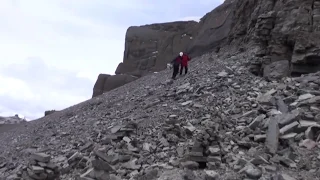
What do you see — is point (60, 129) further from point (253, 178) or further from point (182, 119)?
point (253, 178)

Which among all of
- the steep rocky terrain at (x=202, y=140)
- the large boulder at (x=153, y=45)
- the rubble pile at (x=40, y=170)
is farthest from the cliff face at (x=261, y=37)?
the rubble pile at (x=40, y=170)

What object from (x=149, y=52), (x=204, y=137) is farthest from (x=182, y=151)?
(x=149, y=52)

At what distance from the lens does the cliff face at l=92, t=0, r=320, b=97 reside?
1395 cm

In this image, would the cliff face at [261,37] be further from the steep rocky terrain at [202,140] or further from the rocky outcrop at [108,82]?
the rocky outcrop at [108,82]

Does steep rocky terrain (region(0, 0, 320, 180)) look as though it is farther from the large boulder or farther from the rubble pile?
the large boulder

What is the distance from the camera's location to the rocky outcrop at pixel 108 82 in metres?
31.5

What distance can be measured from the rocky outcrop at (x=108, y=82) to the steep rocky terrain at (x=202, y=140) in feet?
53.6

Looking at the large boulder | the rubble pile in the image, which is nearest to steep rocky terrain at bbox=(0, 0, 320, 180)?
the rubble pile

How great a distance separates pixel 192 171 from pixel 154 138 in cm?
252

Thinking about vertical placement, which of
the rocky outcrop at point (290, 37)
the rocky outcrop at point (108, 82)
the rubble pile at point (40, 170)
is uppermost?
the rocky outcrop at point (290, 37)

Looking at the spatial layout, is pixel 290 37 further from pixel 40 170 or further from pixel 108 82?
pixel 108 82

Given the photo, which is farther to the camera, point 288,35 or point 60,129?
point 60,129

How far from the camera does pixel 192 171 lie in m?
7.80

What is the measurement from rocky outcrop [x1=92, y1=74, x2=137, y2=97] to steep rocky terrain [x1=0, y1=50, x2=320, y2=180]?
53.6 feet
